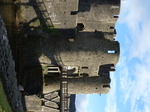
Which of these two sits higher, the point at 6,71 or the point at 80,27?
the point at 80,27

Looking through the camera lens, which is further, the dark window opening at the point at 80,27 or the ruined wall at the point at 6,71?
the dark window opening at the point at 80,27

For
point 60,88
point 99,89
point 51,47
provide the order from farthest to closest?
point 99,89 < point 60,88 < point 51,47

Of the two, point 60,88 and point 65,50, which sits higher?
point 65,50

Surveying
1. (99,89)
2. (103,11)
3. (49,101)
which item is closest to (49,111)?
(49,101)

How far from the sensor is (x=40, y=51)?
806 inches

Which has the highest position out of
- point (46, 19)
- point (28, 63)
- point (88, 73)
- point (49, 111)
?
point (46, 19)

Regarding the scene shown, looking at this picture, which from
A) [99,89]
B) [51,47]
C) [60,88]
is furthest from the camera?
[99,89]

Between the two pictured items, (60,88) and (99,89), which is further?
(99,89)

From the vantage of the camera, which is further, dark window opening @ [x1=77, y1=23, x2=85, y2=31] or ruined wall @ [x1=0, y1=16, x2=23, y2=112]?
dark window opening @ [x1=77, y1=23, x2=85, y2=31]

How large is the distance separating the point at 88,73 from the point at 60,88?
2.75 meters

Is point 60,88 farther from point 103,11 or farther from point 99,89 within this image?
point 103,11

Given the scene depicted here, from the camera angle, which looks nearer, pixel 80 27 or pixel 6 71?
pixel 6 71

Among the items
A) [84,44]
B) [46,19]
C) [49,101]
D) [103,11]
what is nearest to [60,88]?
[49,101]

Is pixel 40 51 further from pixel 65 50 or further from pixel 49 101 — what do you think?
pixel 49 101
